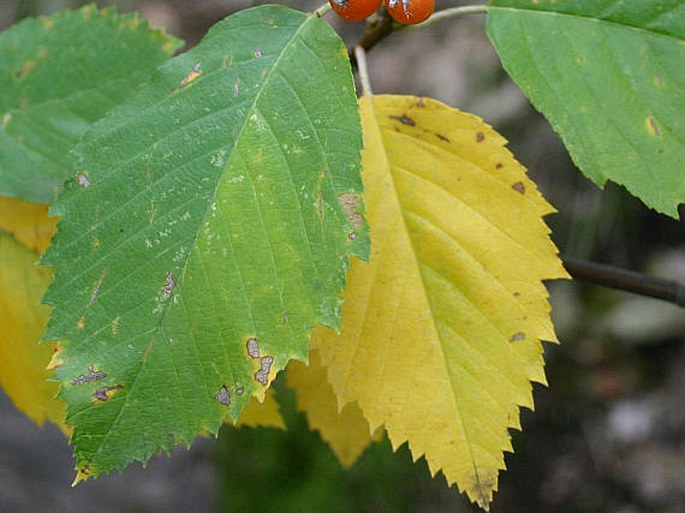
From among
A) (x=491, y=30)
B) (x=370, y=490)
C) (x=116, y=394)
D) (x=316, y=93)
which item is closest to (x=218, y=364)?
(x=116, y=394)

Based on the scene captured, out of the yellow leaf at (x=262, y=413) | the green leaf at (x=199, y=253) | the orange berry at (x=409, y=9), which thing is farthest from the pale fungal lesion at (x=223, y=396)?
the orange berry at (x=409, y=9)

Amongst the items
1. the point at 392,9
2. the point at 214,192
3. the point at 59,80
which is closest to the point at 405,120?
the point at 392,9

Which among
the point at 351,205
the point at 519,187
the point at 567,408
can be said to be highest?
the point at 351,205

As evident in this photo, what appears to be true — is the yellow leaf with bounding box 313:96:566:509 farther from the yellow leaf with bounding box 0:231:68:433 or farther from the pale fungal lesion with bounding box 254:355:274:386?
the yellow leaf with bounding box 0:231:68:433

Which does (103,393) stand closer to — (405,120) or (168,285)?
(168,285)

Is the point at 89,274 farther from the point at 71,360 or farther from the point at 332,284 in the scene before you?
the point at 332,284

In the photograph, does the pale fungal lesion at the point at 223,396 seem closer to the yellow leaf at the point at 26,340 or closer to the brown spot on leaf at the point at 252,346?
the brown spot on leaf at the point at 252,346

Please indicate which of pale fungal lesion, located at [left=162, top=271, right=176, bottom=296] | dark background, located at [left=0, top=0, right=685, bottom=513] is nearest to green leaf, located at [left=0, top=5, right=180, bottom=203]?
pale fungal lesion, located at [left=162, top=271, right=176, bottom=296]
